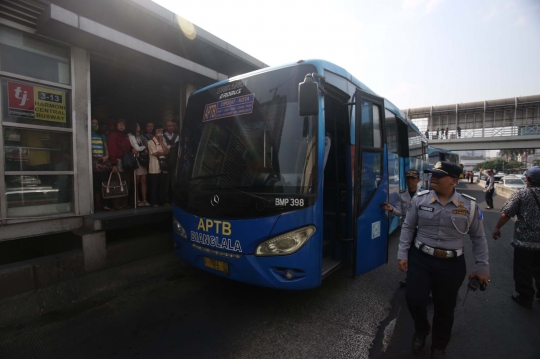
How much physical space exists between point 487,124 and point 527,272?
42103 mm

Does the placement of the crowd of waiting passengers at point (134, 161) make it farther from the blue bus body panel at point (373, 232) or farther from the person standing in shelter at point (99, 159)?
the blue bus body panel at point (373, 232)

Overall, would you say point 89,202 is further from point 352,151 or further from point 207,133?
point 352,151

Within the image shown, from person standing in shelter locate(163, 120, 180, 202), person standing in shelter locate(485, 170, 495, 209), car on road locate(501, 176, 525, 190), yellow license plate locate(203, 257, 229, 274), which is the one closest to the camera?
yellow license plate locate(203, 257, 229, 274)

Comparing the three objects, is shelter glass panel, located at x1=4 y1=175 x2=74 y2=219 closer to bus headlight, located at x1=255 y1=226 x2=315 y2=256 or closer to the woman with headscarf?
the woman with headscarf

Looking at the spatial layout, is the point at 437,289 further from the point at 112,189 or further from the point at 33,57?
the point at 33,57

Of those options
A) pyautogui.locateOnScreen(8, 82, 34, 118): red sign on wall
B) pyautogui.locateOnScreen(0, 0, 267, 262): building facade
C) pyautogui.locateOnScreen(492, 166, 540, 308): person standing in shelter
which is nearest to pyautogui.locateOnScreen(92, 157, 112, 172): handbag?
pyautogui.locateOnScreen(0, 0, 267, 262): building facade

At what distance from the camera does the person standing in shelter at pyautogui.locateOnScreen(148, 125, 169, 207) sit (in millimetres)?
5773

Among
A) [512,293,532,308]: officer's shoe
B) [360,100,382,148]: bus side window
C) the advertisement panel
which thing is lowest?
[512,293,532,308]: officer's shoe

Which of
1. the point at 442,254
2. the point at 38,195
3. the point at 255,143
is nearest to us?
the point at 442,254

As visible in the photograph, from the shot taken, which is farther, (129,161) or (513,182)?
(513,182)

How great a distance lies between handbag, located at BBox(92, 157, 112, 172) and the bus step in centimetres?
438

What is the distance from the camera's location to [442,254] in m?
2.63

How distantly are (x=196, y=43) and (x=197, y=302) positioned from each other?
515cm

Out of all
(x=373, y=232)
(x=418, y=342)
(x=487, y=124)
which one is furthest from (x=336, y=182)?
(x=487, y=124)
